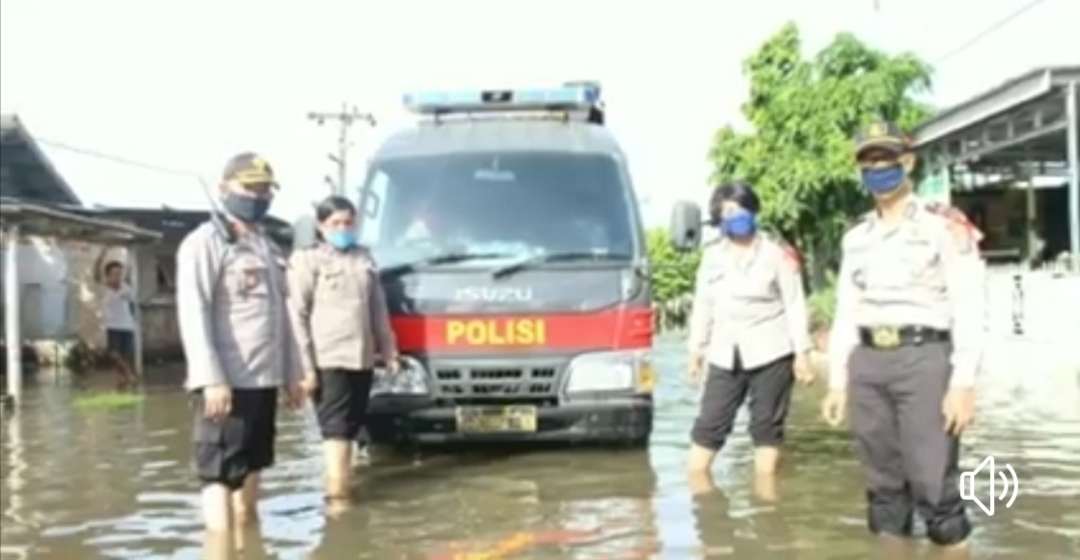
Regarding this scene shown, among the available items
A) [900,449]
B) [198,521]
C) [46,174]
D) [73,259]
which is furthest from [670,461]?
[46,174]

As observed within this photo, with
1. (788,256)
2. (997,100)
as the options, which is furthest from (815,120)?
(788,256)

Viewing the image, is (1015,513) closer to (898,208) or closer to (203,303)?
(898,208)

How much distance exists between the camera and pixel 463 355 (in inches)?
397

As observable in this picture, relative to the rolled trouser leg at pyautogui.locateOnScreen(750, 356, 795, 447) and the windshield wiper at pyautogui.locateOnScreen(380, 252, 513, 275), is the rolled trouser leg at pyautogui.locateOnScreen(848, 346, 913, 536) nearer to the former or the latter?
the rolled trouser leg at pyautogui.locateOnScreen(750, 356, 795, 447)

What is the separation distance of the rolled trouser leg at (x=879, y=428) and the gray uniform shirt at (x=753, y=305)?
2311 millimetres

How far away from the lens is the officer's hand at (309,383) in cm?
744

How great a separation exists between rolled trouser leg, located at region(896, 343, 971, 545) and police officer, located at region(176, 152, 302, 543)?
2.85 metres

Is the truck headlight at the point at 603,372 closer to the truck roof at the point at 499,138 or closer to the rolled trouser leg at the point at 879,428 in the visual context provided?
the truck roof at the point at 499,138

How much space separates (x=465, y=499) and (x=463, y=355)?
1.48 meters

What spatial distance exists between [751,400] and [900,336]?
2.71 m

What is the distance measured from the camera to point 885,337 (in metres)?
6.27

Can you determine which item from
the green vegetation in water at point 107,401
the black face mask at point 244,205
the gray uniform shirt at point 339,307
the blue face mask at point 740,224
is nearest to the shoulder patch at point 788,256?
the blue face mask at point 740,224

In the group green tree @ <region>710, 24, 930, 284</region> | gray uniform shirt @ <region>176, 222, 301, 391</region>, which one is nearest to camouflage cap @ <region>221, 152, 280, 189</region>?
gray uniform shirt @ <region>176, 222, 301, 391</region>

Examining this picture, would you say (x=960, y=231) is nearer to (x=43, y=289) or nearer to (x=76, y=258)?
(x=43, y=289)
